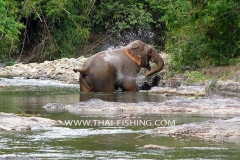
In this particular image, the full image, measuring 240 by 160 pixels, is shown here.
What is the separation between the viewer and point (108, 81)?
1995 cm

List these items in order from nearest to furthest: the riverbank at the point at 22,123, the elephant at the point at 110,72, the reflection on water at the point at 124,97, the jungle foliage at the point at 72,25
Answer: the riverbank at the point at 22,123 < the reflection on water at the point at 124,97 < the elephant at the point at 110,72 < the jungle foliage at the point at 72,25

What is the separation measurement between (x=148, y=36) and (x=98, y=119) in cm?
2643

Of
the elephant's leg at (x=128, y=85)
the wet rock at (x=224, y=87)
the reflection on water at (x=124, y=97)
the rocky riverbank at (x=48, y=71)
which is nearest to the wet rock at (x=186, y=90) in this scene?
the wet rock at (x=224, y=87)

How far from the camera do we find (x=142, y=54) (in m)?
20.8

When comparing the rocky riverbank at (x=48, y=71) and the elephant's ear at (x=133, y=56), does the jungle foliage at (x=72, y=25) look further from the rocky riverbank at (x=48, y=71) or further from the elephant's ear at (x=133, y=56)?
the elephant's ear at (x=133, y=56)

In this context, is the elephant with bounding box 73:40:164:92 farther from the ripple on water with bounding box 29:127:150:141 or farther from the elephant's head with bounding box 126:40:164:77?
the ripple on water with bounding box 29:127:150:141

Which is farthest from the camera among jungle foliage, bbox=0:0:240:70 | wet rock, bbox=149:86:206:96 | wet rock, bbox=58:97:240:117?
jungle foliage, bbox=0:0:240:70

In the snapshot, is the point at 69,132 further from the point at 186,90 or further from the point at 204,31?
the point at 204,31

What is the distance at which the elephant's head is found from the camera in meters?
20.6

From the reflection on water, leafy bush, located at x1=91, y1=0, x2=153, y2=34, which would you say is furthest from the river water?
leafy bush, located at x1=91, y1=0, x2=153, y2=34

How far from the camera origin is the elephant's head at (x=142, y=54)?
2058 centimetres

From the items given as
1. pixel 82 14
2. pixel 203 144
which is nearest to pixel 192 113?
pixel 203 144

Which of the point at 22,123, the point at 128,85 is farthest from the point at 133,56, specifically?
the point at 22,123

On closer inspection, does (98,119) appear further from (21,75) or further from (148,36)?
(148,36)
